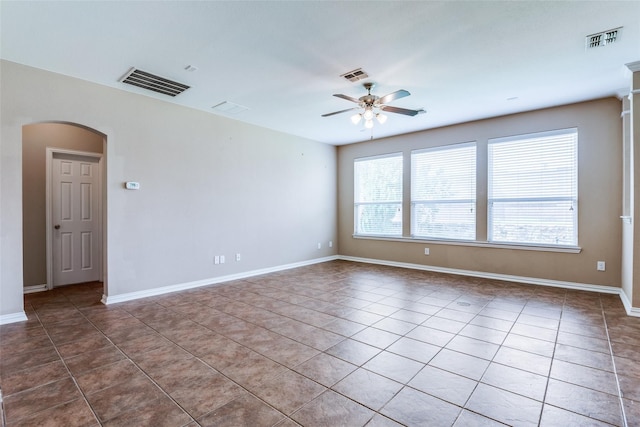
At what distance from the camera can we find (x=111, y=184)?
3.90m

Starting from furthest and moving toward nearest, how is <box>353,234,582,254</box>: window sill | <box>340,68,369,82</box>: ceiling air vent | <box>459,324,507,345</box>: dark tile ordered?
<box>353,234,582,254</box>: window sill < <box>340,68,369,82</box>: ceiling air vent < <box>459,324,507,345</box>: dark tile

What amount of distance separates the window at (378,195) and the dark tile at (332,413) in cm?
478

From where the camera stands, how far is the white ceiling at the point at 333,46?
7.84 feet

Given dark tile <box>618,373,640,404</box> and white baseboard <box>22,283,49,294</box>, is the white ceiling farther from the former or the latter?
white baseboard <box>22,283,49,294</box>

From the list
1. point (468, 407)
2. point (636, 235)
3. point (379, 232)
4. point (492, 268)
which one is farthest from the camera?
point (379, 232)

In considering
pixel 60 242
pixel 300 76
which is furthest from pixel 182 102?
pixel 60 242

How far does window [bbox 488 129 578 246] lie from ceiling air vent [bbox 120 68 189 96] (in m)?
4.93

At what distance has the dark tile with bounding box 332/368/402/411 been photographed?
6.24 ft

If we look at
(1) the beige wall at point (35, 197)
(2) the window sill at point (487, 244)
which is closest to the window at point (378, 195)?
(2) the window sill at point (487, 244)

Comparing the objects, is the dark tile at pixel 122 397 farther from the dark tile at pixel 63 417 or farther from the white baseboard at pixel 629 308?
the white baseboard at pixel 629 308

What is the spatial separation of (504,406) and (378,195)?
514 centimetres

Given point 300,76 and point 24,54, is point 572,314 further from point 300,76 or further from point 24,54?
point 24,54

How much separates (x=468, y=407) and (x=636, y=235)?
10.1ft

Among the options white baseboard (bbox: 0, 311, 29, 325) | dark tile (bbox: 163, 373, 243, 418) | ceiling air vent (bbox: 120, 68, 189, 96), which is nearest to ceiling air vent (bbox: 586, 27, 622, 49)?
dark tile (bbox: 163, 373, 243, 418)
